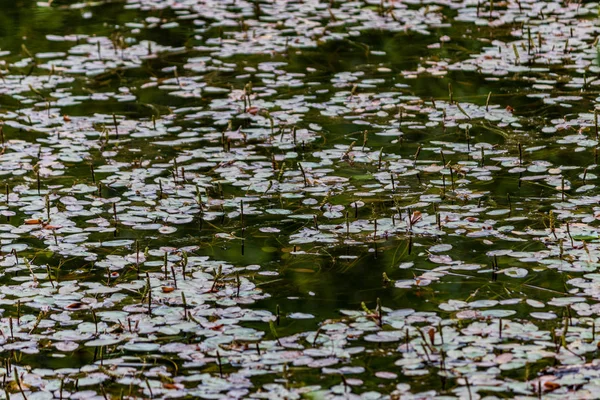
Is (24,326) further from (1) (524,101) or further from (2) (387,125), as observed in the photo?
(1) (524,101)

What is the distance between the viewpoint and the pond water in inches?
129

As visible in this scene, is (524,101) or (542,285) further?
(524,101)

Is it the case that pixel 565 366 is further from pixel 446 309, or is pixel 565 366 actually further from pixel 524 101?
pixel 524 101

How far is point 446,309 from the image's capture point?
3.58 m

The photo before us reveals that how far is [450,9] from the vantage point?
25.9 ft

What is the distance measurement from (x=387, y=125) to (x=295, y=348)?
8.04 feet

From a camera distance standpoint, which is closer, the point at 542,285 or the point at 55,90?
the point at 542,285

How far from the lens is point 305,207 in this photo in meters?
4.58

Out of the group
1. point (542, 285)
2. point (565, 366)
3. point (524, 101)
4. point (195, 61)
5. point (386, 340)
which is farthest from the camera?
point (195, 61)

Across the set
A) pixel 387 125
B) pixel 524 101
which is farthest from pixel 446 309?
pixel 524 101

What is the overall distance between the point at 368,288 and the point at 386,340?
510mm

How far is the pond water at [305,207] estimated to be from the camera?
3287 mm

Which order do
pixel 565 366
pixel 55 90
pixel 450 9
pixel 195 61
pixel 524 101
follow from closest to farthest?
pixel 565 366
pixel 524 101
pixel 55 90
pixel 195 61
pixel 450 9

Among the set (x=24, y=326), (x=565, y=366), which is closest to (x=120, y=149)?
(x=24, y=326)
